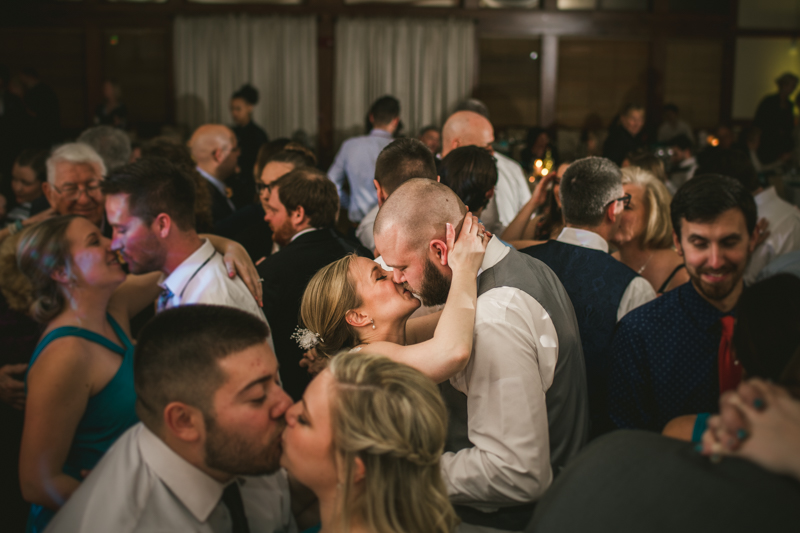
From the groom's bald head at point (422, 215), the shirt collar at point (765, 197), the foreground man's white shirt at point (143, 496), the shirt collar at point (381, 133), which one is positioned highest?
the shirt collar at point (381, 133)

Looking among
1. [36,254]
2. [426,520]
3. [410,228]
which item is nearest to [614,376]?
[410,228]

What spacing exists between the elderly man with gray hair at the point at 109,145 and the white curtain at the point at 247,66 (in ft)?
15.2

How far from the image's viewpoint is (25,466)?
1543mm

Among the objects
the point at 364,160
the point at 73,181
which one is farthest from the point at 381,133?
the point at 73,181

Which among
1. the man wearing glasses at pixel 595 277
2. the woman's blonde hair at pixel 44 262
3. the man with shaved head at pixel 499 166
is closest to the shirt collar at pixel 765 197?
the man with shaved head at pixel 499 166

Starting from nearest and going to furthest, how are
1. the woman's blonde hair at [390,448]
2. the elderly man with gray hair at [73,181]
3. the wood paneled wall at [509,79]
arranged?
1. the woman's blonde hair at [390,448]
2. the elderly man with gray hair at [73,181]
3. the wood paneled wall at [509,79]

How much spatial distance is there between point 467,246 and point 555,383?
423 mm

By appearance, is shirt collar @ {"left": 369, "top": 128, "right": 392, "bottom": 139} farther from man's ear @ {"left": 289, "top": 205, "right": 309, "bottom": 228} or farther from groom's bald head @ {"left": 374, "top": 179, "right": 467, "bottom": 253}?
groom's bald head @ {"left": 374, "top": 179, "right": 467, "bottom": 253}

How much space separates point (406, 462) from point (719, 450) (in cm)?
52

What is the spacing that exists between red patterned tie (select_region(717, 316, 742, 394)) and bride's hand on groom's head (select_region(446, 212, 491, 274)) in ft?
2.15

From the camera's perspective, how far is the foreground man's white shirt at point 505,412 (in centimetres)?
139

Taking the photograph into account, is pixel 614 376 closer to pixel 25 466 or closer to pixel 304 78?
A: pixel 25 466

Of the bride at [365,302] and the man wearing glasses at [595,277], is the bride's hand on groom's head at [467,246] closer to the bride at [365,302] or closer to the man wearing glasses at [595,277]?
the bride at [365,302]

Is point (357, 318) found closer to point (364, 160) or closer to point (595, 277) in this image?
point (595, 277)
